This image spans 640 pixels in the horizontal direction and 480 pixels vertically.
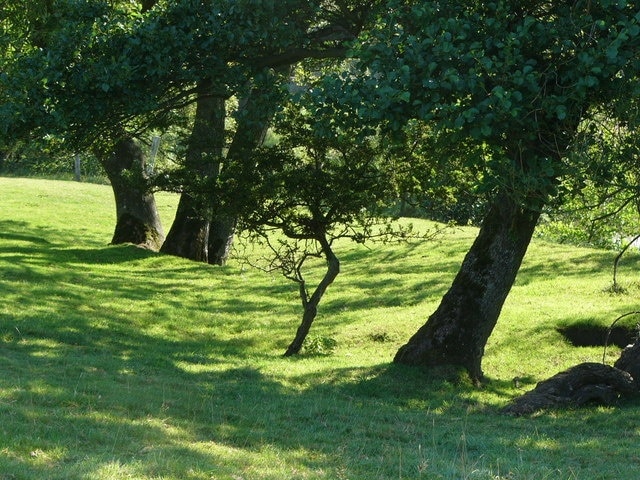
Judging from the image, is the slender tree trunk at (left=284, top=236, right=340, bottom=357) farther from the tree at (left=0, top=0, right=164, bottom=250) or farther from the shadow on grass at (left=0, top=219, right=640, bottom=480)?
the tree at (left=0, top=0, right=164, bottom=250)

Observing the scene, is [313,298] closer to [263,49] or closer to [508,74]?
[263,49]

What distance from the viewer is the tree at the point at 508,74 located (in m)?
11.3

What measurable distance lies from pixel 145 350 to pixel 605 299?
1137 centimetres

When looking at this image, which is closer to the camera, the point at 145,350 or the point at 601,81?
the point at 601,81

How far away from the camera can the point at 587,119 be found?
12.4 m

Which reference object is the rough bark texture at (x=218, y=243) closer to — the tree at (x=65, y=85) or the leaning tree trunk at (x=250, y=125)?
the leaning tree trunk at (x=250, y=125)

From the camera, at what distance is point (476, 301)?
53.3 feet

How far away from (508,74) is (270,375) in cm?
684

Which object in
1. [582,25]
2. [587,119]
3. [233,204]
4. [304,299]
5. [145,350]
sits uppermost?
[582,25]

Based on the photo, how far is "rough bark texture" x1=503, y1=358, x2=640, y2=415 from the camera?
1399 cm

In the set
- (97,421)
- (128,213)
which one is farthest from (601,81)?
(128,213)

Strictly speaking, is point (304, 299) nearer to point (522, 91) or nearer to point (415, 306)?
point (415, 306)

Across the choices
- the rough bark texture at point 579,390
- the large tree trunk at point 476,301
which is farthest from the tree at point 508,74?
the rough bark texture at point 579,390

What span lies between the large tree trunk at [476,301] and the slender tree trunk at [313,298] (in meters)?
2.50
